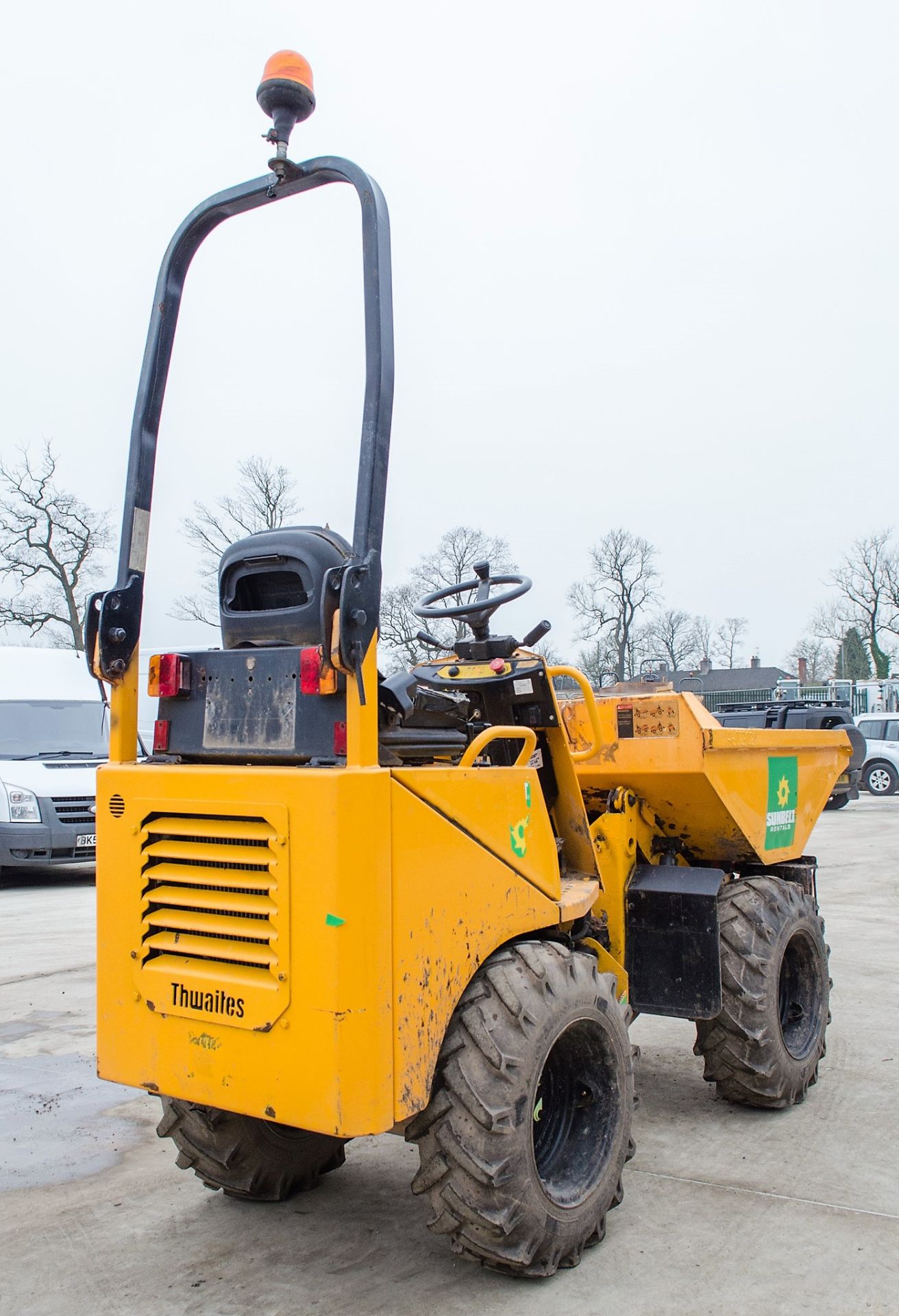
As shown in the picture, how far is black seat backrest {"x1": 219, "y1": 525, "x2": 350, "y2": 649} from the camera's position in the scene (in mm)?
3006

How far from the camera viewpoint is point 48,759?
11.8 meters

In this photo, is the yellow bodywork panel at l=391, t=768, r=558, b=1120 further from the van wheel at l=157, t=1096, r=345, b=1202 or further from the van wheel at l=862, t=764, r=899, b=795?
the van wheel at l=862, t=764, r=899, b=795

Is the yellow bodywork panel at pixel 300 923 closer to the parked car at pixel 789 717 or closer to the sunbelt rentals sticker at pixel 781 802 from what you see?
the sunbelt rentals sticker at pixel 781 802

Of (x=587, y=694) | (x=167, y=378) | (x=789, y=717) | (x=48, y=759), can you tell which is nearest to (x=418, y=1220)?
(x=587, y=694)

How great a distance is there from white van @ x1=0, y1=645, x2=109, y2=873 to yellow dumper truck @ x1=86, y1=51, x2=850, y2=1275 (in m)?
7.30

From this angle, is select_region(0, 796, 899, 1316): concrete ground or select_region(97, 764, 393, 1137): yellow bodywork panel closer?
select_region(97, 764, 393, 1137): yellow bodywork panel

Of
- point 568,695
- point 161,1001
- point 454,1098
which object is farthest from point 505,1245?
point 568,695

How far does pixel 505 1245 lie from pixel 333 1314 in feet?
1.60

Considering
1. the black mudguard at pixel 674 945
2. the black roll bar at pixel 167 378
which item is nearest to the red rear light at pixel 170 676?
the black roll bar at pixel 167 378

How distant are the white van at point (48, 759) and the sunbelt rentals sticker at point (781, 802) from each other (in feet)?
22.7

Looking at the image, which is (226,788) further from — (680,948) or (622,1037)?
(680,948)

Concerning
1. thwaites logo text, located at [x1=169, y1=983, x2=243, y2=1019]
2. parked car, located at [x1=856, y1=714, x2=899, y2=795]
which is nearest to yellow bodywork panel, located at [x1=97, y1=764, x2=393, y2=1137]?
thwaites logo text, located at [x1=169, y1=983, x2=243, y2=1019]

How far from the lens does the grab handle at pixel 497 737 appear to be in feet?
10.3

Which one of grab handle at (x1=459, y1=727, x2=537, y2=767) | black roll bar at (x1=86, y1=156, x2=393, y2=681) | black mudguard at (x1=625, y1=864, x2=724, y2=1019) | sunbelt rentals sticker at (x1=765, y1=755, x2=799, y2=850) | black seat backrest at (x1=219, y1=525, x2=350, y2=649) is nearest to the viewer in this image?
black roll bar at (x1=86, y1=156, x2=393, y2=681)
